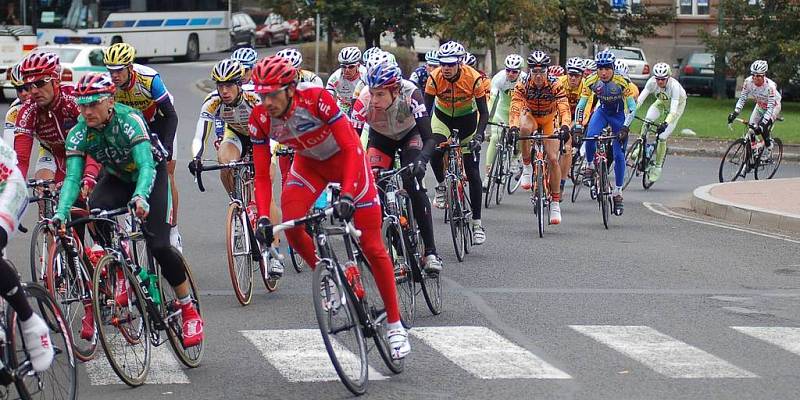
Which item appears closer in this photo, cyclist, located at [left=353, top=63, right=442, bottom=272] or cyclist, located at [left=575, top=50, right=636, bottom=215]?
cyclist, located at [left=353, top=63, right=442, bottom=272]

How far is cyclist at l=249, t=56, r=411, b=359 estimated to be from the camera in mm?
7410

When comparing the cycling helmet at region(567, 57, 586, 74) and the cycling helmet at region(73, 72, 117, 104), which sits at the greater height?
the cycling helmet at region(73, 72, 117, 104)

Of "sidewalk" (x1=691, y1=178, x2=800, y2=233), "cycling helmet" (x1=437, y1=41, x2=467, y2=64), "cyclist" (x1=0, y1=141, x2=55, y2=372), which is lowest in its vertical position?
"sidewalk" (x1=691, y1=178, x2=800, y2=233)

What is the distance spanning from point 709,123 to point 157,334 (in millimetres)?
25728

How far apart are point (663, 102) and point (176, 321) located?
13.2 meters

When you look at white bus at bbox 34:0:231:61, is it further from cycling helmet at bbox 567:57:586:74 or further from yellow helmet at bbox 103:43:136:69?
yellow helmet at bbox 103:43:136:69

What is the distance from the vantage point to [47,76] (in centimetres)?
912

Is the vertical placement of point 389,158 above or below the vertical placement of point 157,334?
above

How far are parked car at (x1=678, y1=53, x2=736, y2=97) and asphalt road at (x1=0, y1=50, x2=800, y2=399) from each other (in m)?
28.7

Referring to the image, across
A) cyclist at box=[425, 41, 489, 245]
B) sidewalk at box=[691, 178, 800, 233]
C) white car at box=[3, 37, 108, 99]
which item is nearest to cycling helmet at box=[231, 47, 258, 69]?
cyclist at box=[425, 41, 489, 245]

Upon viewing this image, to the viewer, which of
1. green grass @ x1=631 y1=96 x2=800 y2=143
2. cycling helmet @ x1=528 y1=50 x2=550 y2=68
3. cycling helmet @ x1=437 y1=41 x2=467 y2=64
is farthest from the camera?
green grass @ x1=631 y1=96 x2=800 y2=143

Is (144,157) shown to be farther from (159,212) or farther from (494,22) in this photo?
(494,22)

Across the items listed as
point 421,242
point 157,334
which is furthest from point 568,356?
point 157,334

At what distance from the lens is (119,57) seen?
10.6 meters
